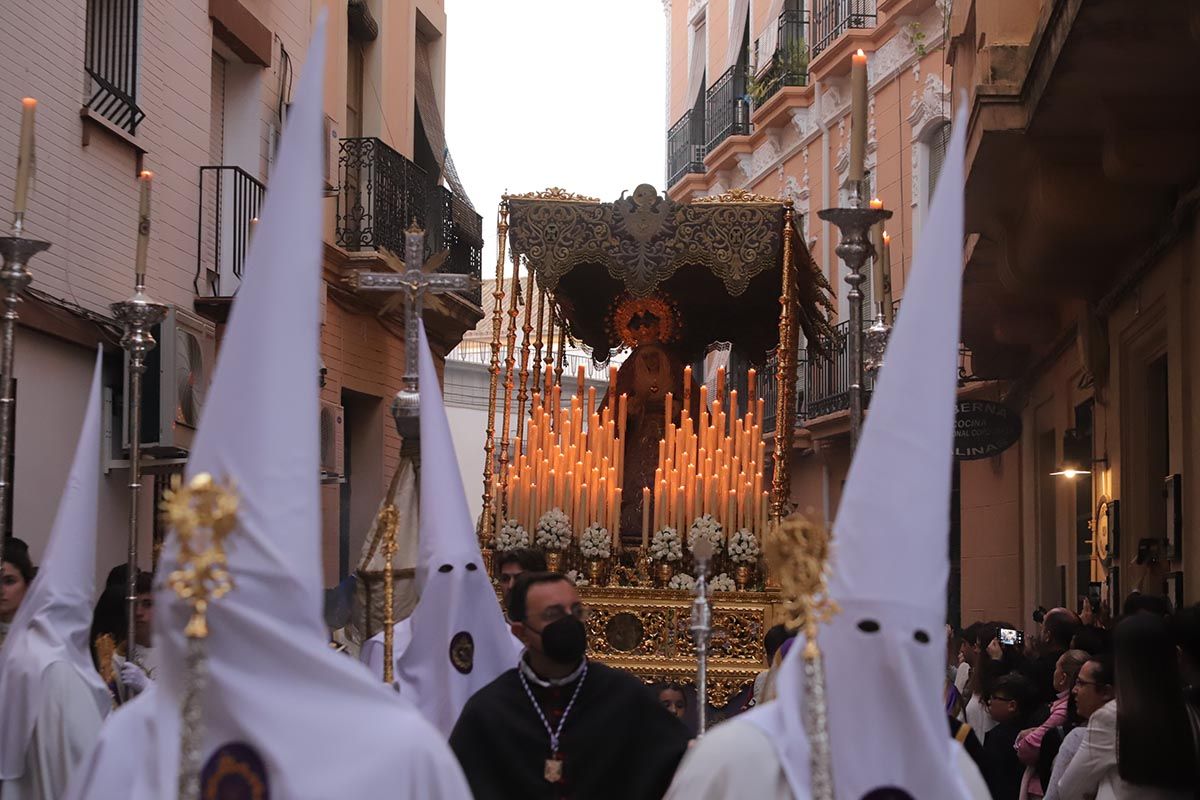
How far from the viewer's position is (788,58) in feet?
81.7

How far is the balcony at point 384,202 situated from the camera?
19.8 metres

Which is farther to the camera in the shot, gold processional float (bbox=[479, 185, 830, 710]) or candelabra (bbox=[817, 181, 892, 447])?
gold processional float (bbox=[479, 185, 830, 710])

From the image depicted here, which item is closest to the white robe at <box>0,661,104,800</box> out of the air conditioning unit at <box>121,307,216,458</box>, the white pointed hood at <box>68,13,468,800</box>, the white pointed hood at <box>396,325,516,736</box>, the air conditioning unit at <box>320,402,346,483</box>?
the white pointed hood at <box>396,325,516,736</box>

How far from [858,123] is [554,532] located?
455cm

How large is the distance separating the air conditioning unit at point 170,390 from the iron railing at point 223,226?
1.19 metres

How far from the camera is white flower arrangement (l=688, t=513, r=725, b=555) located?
1126cm

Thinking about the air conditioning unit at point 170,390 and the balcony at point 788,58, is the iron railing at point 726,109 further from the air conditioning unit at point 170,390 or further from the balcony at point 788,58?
the air conditioning unit at point 170,390

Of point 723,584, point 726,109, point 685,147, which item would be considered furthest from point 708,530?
point 685,147

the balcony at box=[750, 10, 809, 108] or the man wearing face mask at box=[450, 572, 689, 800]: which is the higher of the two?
the balcony at box=[750, 10, 809, 108]

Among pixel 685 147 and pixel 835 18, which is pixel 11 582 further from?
pixel 685 147

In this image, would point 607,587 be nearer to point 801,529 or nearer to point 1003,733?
point 1003,733

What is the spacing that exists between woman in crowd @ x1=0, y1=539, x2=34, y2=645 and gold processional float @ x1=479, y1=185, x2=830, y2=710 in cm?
396

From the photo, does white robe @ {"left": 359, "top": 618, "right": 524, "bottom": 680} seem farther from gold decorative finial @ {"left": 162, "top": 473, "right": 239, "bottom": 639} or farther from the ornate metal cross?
gold decorative finial @ {"left": 162, "top": 473, "right": 239, "bottom": 639}

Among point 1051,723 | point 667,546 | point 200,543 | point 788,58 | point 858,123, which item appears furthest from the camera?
point 788,58
